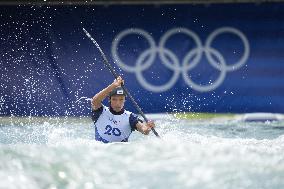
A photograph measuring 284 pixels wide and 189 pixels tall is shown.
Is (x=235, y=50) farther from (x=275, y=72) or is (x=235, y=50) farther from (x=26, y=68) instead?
(x=26, y=68)

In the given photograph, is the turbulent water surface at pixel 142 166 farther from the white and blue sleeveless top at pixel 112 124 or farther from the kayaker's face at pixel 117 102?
the white and blue sleeveless top at pixel 112 124

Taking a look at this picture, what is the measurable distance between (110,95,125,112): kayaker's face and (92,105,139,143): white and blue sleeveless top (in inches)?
2.8

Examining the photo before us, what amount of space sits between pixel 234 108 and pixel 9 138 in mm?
4861

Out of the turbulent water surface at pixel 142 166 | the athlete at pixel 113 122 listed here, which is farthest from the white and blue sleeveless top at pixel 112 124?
the turbulent water surface at pixel 142 166

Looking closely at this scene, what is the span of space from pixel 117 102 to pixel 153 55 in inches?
196

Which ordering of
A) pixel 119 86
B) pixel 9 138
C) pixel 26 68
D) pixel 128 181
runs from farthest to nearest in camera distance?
pixel 26 68
pixel 9 138
pixel 119 86
pixel 128 181

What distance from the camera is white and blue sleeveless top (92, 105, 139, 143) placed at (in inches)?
234

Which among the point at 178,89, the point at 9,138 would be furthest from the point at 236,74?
the point at 9,138

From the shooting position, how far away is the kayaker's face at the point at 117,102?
224 inches

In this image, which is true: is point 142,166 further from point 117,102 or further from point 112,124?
point 112,124

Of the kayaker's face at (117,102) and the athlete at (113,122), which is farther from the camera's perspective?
the athlete at (113,122)

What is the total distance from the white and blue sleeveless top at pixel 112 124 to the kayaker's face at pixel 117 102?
0.07m

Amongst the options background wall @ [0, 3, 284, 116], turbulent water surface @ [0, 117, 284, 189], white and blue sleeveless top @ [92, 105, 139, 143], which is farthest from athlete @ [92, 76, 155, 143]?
background wall @ [0, 3, 284, 116]

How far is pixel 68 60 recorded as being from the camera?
10.6 metres
